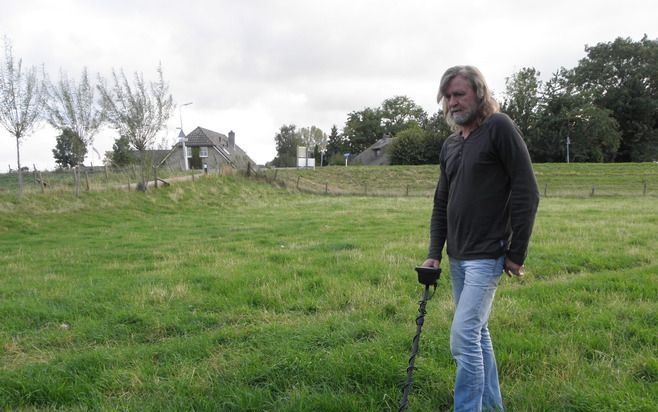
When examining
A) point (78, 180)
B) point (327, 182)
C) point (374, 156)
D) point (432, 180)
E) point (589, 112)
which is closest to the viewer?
point (78, 180)

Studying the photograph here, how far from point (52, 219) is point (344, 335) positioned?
50.4 ft

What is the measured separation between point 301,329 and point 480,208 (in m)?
2.52

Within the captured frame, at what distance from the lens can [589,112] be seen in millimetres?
59125

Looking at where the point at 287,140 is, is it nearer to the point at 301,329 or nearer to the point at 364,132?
the point at 364,132

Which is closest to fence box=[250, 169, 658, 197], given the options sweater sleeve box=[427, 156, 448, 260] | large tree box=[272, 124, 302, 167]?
sweater sleeve box=[427, 156, 448, 260]

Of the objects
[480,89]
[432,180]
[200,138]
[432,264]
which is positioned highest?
[200,138]

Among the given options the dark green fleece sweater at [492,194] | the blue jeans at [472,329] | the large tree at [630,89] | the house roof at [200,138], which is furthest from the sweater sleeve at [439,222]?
the large tree at [630,89]

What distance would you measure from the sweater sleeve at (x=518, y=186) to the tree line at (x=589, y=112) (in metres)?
62.1

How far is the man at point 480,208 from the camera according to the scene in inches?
105

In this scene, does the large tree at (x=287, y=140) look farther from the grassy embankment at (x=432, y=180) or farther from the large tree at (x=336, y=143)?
the grassy embankment at (x=432, y=180)

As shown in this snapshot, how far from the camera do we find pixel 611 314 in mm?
4777

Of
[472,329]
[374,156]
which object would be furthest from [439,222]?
[374,156]

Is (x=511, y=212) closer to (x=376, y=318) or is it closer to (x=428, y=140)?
(x=376, y=318)

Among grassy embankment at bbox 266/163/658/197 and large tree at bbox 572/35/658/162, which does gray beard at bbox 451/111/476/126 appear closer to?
grassy embankment at bbox 266/163/658/197
